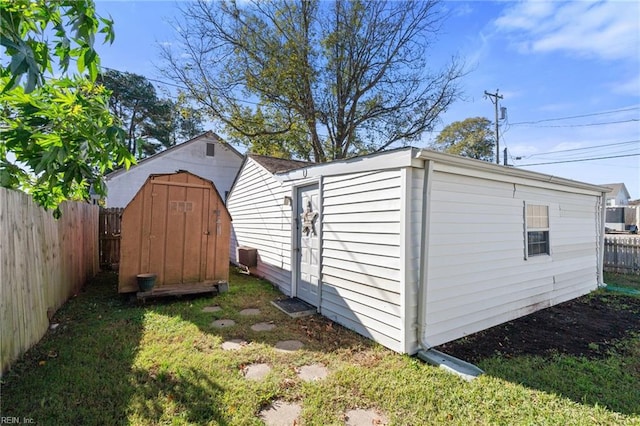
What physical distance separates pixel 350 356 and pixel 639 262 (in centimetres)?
1034

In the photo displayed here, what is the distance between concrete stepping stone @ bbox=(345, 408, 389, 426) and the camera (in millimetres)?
2348

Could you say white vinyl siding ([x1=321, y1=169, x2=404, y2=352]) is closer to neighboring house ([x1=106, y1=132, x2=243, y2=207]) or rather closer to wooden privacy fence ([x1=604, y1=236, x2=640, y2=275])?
wooden privacy fence ([x1=604, y1=236, x2=640, y2=275])

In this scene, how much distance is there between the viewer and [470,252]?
164 inches

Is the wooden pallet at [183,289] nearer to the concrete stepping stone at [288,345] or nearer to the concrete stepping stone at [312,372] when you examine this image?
the concrete stepping stone at [288,345]

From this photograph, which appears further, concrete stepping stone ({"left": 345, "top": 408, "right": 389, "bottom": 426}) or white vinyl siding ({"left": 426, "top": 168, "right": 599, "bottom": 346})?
white vinyl siding ({"left": 426, "top": 168, "right": 599, "bottom": 346})

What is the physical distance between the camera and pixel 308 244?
214 inches

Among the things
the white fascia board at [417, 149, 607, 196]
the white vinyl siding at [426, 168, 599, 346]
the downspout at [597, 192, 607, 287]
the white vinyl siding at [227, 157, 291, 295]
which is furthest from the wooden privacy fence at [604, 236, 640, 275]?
the white vinyl siding at [227, 157, 291, 295]

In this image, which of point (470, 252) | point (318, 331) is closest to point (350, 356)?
point (318, 331)

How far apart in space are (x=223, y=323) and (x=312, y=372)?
1900 mm

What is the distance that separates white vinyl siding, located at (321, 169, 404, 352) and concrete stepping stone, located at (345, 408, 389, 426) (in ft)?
3.74

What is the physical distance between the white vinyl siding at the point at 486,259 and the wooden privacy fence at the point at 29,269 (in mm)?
4314

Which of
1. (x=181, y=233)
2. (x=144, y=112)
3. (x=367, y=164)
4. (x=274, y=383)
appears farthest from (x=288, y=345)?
(x=144, y=112)

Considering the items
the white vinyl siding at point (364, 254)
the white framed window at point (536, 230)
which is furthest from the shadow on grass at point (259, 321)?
the white framed window at point (536, 230)

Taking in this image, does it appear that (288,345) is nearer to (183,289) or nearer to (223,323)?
(223,323)
